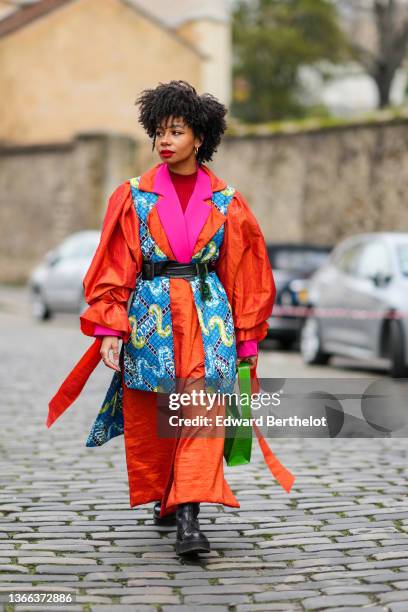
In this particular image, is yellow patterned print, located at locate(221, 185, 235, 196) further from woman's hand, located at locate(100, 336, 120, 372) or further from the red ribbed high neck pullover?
woman's hand, located at locate(100, 336, 120, 372)

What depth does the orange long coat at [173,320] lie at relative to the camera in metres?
4.71

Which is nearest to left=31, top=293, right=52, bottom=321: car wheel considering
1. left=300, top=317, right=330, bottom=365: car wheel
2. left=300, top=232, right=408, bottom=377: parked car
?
left=300, top=232, right=408, bottom=377: parked car

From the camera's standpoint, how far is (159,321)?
15.8 ft

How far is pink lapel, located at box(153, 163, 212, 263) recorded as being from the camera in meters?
4.82

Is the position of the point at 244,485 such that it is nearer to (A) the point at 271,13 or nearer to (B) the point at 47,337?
(B) the point at 47,337

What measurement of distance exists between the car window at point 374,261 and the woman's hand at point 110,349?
7658 millimetres

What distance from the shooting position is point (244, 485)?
6281 mm

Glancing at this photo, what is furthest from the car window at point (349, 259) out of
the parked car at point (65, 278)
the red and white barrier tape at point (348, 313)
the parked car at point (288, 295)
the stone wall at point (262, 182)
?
the stone wall at point (262, 182)

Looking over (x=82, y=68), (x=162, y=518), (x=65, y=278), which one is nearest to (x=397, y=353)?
(x=162, y=518)

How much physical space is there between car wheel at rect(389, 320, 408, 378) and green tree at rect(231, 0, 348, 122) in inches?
1330

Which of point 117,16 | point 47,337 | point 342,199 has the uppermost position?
point 117,16

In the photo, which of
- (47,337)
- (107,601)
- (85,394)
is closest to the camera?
(107,601)

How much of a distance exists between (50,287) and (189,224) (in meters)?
16.1

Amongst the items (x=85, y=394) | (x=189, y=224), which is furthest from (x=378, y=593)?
(x=85, y=394)
